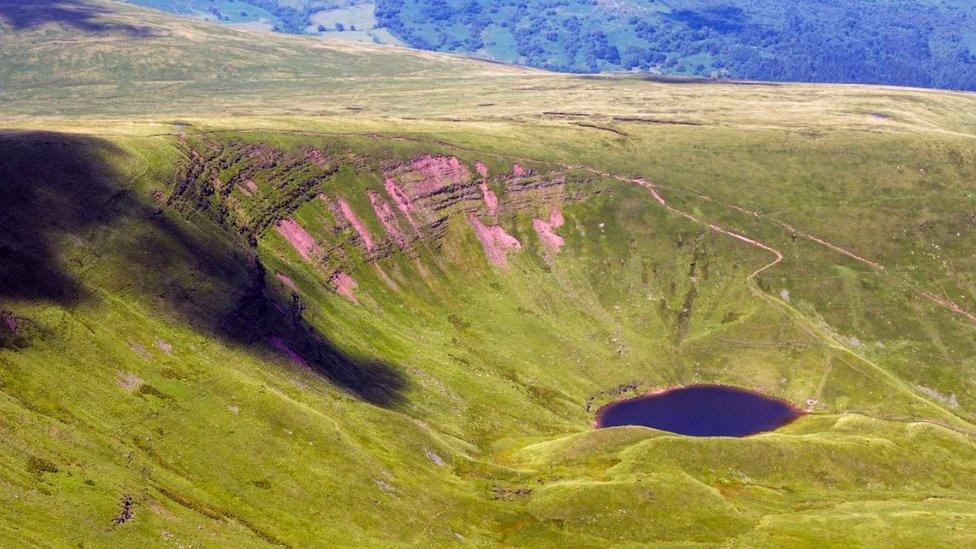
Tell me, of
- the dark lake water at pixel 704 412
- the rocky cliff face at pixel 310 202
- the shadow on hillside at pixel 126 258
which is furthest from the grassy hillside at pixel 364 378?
the dark lake water at pixel 704 412

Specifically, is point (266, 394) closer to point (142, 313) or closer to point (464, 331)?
point (142, 313)

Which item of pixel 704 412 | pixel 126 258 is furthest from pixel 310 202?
pixel 704 412

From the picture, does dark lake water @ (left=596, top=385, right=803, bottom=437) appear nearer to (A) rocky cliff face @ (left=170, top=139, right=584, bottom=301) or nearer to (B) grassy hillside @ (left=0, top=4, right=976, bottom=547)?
(B) grassy hillside @ (left=0, top=4, right=976, bottom=547)

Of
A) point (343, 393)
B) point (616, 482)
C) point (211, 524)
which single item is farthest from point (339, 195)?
point (211, 524)

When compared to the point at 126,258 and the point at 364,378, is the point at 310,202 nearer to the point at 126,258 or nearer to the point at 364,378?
the point at 364,378

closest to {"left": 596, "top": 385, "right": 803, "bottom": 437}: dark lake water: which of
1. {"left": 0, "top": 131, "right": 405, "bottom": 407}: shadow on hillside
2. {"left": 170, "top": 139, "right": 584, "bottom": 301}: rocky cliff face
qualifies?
{"left": 0, "top": 131, "right": 405, "bottom": 407}: shadow on hillside

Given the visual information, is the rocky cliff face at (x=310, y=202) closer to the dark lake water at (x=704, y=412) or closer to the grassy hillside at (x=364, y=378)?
the grassy hillside at (x=364, y=378)
